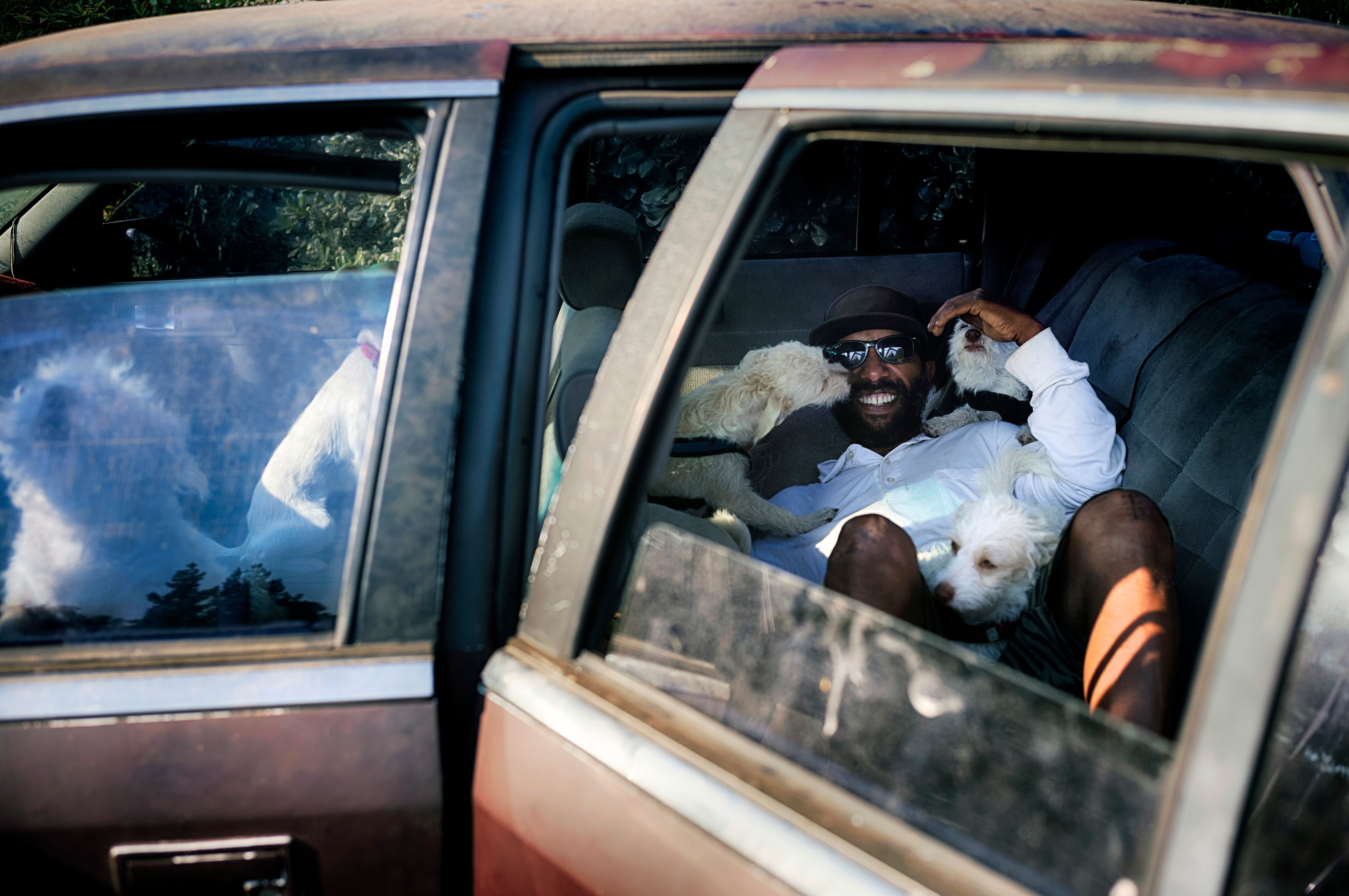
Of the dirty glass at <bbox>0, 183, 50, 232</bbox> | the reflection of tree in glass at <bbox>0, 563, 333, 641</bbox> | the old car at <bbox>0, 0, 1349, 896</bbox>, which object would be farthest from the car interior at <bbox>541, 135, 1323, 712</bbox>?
the dirty glass at <bbox>0, 183, 50, 232</bbox>

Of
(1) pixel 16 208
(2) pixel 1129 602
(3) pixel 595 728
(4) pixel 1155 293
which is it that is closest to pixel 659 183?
(4) pixel 1155 293

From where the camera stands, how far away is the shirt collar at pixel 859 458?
102 inches

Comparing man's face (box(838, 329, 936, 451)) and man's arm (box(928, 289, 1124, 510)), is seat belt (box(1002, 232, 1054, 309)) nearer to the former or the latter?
man's face (box(838, 329, 936, 451))

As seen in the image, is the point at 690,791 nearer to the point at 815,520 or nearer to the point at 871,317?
the point at 815,520

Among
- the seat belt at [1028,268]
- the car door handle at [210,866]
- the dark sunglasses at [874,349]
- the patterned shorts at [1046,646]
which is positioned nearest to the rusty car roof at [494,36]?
the car door handle at [210,866]

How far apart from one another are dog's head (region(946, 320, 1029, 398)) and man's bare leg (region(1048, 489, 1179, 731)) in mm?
956

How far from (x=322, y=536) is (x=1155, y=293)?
2.39 m

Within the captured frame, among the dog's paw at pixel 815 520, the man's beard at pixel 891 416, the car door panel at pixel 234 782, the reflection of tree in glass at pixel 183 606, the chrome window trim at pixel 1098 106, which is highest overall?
the chrome window trim at pixel 1098 106

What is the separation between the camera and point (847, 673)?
85 cm

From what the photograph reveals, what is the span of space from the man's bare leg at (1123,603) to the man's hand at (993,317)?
723 mm

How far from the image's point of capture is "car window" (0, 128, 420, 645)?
43.9 inches

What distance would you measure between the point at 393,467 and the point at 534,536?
205mm

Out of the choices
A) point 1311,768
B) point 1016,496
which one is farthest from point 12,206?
point 1311,768

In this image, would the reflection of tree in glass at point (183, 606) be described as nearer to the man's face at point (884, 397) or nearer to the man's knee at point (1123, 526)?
the man's knee at point (1123, 526)
